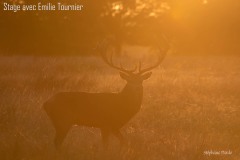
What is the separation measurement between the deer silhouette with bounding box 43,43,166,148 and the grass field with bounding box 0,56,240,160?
9.9 inches

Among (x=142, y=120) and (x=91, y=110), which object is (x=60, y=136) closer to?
(x=91, y=110)

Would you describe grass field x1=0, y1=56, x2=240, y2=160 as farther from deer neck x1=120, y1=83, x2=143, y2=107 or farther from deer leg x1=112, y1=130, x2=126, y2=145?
deer neck x1=120, y1=83, x2=143, y2=107

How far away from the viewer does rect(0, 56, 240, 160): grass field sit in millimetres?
7234

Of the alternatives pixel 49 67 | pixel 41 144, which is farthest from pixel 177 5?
pixel 41 144

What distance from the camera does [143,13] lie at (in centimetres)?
3759

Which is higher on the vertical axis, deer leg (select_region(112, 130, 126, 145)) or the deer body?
the deer body

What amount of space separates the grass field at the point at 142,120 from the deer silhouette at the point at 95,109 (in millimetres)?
251

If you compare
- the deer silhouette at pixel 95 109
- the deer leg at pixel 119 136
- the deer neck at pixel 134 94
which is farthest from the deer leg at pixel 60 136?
the deer neck at pixel 134 94

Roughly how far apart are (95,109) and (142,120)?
2.10 m

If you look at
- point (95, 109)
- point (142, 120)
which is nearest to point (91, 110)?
point (95, 109)

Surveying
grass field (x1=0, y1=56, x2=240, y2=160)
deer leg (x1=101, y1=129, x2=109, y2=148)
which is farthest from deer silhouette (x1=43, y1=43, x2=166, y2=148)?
grass field (x1=0, y1=56, x2=240, y2=160)

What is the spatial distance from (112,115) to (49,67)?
7.57 m

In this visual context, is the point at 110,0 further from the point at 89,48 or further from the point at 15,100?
the point at 15,100

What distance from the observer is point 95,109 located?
7.48 metres
